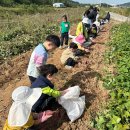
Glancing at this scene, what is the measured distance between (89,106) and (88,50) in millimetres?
5098

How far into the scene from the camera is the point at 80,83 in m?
7.33

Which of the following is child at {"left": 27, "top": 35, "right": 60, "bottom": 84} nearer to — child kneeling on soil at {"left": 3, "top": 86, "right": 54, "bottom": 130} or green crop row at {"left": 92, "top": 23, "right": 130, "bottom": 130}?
child kneeling on soil at {"left": 3, "top": 86, "right": 54, "bottom": 130}

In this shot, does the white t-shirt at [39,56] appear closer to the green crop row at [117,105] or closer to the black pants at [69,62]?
the green crop row at [117,105]

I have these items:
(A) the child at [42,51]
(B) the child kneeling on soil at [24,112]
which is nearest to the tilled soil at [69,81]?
(B) the child kneeling on soil at [24,112]

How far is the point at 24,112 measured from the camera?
4.90m

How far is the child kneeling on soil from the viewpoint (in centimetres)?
485

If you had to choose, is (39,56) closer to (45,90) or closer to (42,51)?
(42,51)

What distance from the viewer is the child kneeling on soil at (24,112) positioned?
4.85m

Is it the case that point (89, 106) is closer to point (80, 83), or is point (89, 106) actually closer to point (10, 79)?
point (80, 83)

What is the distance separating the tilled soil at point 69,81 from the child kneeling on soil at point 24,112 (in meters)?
0.33

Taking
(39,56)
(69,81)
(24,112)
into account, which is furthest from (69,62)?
(24,112)

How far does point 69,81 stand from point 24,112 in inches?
110

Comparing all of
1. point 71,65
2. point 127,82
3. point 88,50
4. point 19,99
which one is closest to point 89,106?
point 127,82

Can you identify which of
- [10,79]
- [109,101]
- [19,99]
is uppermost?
[19,99]
